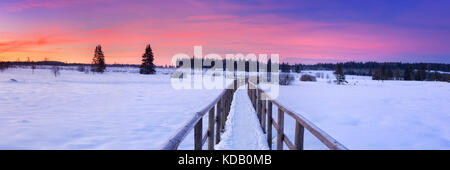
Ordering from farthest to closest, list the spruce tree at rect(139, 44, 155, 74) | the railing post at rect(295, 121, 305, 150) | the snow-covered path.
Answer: the spruce tree at rect(139, 44, 155, 74) → the snow-covered path → the railing post at rect(295, 121, 305, 150)

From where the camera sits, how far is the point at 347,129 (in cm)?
728

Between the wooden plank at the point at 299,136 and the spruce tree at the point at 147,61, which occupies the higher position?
the spruce tree at the point at 147,61

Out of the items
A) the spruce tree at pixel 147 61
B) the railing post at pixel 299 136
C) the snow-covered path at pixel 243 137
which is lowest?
the snow-covered path at pixel 243 137

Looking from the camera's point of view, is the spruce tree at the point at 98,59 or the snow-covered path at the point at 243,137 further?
the spruce tree at the point at 98,59

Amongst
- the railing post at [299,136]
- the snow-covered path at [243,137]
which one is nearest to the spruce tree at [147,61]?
A: the snow-covered path at [243,137]

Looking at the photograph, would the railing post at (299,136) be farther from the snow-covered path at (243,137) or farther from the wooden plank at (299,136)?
the snow-covered path at (243,137)

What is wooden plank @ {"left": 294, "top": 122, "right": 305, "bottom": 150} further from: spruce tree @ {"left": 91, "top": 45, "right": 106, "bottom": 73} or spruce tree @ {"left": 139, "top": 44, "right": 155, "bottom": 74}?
spruce tree @ {"left": 91, "top": 45, "right": 106, "bottom": 73}

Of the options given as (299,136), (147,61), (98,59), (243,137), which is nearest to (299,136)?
(299,136)

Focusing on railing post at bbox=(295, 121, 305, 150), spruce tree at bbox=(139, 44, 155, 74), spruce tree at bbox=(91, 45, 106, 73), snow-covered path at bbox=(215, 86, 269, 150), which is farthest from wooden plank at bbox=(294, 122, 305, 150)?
spruce tree at bbox=(91, 45, 106, 73)

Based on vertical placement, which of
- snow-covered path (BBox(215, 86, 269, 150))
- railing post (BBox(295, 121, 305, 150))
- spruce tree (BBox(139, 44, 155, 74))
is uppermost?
spruce tree (BBox(139, 44, 155, 74))

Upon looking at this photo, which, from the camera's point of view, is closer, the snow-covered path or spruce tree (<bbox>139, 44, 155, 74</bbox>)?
the snow-covered path
